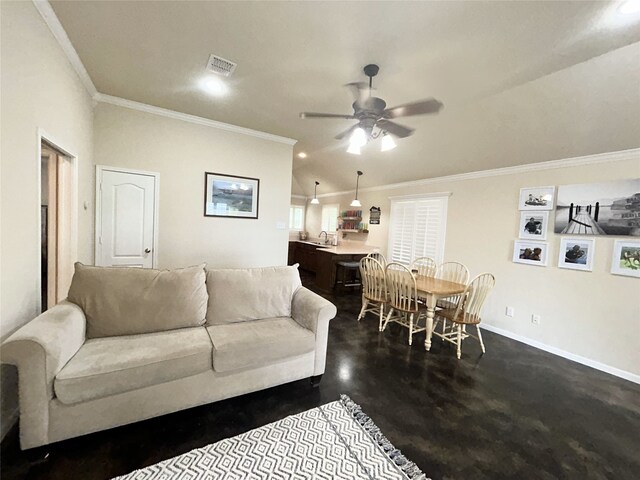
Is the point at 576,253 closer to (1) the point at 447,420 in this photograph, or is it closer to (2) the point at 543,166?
(2) the point at 543,166

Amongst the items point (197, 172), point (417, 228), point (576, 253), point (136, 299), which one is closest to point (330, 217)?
point (417, 228)

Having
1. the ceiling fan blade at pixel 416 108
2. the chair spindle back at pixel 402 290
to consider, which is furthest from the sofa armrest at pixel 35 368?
the chair spindle back at pixel 402 290

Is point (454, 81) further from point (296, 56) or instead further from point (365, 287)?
point (365, 287)

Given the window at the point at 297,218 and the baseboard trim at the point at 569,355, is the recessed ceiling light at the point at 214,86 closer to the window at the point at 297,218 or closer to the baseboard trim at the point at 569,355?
the baseboard trim at the point at 569,355

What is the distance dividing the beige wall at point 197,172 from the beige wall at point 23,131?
1.09 m

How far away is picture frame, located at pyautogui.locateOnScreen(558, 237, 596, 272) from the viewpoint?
3.00 meters

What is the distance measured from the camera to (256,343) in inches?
76.0

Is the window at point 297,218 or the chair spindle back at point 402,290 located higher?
the window at point 297,218

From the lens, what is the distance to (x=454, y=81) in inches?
94.3

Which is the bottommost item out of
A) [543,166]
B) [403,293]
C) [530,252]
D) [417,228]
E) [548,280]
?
[403,293]

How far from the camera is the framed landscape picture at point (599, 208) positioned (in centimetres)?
273

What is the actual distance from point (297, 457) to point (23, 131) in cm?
265

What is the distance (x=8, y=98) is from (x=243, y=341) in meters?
2.01

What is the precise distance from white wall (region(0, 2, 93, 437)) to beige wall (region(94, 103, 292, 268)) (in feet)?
3.75
